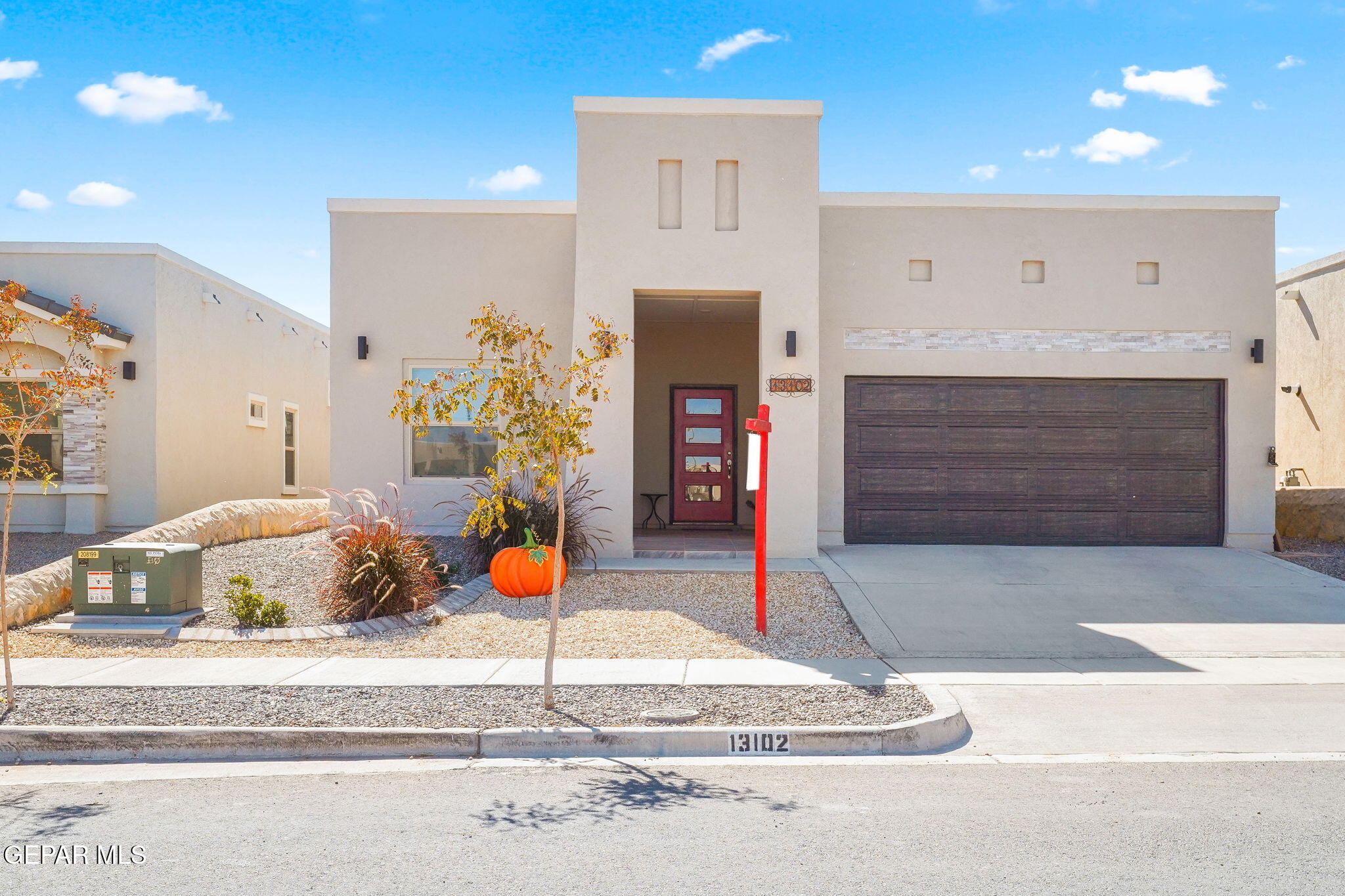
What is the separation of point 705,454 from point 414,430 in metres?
4.59

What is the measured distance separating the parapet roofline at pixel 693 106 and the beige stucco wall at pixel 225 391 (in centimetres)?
769

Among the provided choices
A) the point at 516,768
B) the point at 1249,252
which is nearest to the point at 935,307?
the point at 1249,252

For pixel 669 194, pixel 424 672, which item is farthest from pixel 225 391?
pixel 424 672

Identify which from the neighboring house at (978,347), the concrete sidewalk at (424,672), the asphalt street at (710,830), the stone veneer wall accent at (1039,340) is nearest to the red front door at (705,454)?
the neighboring house at (978,347)

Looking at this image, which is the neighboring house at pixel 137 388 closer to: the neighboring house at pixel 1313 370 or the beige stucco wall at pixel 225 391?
the beige stucco wall at pixel 225 391

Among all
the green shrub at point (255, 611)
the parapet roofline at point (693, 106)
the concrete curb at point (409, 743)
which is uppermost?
the parapet roofline at point (693, 106)

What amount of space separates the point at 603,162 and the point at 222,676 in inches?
284

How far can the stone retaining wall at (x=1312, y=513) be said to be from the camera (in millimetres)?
13062

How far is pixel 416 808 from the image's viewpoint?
4438 mm

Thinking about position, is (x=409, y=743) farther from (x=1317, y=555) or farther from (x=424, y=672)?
(x=1317, y=555)

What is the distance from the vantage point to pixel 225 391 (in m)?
16.6

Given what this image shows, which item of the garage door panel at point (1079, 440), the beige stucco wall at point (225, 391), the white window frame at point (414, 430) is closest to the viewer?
the garage door panel at point (1079, 440)

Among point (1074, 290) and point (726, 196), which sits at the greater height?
point (726, 196)

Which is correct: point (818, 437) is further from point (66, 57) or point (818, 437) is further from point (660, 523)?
point (66, 57)
